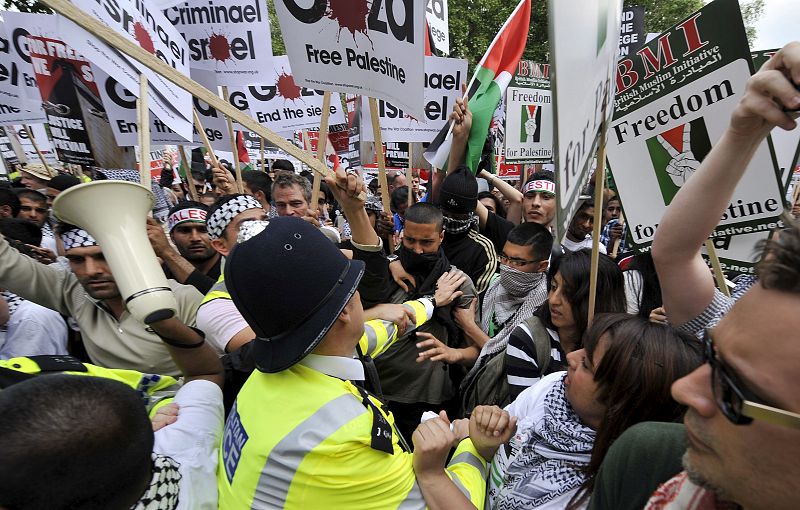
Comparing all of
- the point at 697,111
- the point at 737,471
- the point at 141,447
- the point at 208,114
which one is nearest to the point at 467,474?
the point at 737,471

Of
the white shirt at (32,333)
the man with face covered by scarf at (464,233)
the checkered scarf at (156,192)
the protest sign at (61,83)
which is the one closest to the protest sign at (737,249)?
the man with face covered by scarf at (464,233)

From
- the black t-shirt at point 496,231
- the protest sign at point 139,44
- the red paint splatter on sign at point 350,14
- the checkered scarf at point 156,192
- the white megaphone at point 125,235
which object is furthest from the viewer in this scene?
the checkered scarf at point 156,192

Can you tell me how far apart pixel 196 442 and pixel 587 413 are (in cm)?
124

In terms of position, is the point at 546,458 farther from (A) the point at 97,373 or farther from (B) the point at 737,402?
(A) the point at 97,373

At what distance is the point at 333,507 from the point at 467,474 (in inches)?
20.1

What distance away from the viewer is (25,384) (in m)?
0.95

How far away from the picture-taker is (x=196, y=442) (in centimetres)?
140

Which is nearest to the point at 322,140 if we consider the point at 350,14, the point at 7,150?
the point at 350,14

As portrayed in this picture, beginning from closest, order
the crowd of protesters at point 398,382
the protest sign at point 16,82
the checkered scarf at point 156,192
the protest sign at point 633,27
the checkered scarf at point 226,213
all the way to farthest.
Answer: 1. the crowd of protesters at point 398,382
2. the checkered scarf at point 226,213
3. the protest sign at point 16,82
4. the checkered scarf at point 156,192
5. the protest sign at point 633,27

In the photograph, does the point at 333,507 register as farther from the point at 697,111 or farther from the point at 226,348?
the point at 697,111

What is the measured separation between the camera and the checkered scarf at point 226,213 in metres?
2.92

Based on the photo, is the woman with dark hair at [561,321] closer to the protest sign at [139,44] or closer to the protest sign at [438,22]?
the protest sign at [139,44]

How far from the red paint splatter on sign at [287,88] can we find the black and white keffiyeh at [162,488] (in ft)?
18.1

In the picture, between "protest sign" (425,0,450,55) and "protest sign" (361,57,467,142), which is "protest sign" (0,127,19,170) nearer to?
"protest sign" (361,57,467,142)
